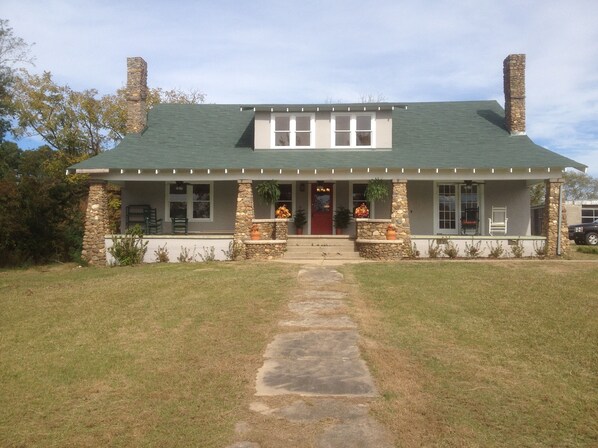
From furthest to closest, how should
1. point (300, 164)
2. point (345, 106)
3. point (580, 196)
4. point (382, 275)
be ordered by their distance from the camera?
point (580, 196)
point (345, 106)
point (300, 164)
point (382, 275)

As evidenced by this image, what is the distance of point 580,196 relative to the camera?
81875mm

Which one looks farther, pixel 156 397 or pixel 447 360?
pixel 447 360

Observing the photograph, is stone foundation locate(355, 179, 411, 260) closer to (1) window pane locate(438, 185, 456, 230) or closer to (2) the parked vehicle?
(1) window pane locate(438, 185, 456, 230)

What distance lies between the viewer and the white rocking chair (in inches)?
724

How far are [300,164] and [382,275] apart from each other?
6.24 meters

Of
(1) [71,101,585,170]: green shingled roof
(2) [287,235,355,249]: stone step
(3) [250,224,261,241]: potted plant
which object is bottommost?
(2) [287,235,355,249]: stone step

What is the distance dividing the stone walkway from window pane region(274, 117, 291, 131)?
39.0 feet

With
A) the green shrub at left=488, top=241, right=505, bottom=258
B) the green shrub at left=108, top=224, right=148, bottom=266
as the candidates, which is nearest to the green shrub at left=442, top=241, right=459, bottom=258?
the green shrub at left=488, top=241, right=505, bottom=258

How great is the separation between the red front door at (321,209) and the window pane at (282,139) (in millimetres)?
1967

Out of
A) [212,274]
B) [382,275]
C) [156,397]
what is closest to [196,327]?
[156,397]

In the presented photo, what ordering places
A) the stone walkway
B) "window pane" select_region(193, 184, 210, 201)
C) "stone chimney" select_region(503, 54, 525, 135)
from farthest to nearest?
"window pane" select_region(193, 184, 210, 201), "stone chimney" select_region(503, 54, 525, 135), the stone walkway

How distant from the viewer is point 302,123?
19125 millimetres

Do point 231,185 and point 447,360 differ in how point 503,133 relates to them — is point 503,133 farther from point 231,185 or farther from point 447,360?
point 447,360

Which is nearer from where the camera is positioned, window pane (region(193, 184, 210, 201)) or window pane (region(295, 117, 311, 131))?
window pane (region(295, 117, 311, 131))
